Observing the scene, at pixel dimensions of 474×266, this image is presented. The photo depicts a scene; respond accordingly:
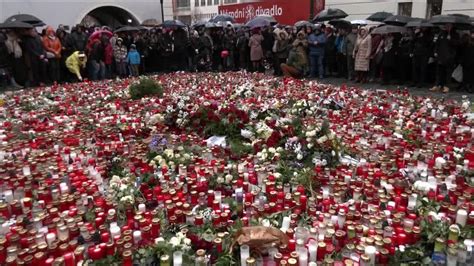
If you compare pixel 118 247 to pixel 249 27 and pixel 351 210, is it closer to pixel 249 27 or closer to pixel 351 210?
pixel 351 210

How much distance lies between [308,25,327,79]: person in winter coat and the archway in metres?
18.5

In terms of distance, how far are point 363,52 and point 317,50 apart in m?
1.68

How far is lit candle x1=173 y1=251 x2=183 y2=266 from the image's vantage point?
9.97ft

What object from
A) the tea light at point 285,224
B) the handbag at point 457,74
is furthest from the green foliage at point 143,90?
the handbag at point 457,74

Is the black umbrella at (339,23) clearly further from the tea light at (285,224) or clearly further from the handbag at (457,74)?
the tea light at (285,224)

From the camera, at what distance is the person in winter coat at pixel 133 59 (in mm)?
14648

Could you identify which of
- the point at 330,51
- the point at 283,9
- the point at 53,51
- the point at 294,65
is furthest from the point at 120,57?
the point at 283,9

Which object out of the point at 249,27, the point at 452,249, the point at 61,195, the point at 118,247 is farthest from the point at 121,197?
the point at 249,27

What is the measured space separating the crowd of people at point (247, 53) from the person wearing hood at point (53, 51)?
29 millimetres

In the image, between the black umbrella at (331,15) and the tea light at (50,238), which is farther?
the black umbrella at (331,15)

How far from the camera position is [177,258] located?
3068 millimetres

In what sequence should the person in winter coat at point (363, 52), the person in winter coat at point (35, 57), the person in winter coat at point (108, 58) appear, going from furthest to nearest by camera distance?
the person in winter coat at point (108, 58), the person in winter coat at point (35, 57), the person in winter coat at point (363, 52)

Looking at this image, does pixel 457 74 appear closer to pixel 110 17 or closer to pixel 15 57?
pixel 15 57

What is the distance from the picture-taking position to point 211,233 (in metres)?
3.50
